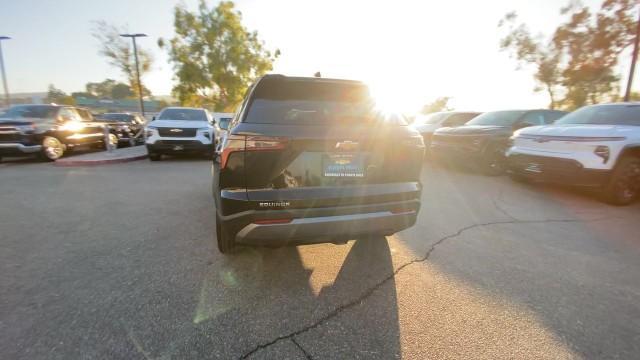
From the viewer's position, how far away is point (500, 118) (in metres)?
7.76

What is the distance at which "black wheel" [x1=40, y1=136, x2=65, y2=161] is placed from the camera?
356 inches

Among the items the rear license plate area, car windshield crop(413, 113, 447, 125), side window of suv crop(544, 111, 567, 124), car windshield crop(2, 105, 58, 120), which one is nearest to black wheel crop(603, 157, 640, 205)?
side window of suv crop(544, 111, 567, 124)

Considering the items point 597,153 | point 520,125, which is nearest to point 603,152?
point 597,153

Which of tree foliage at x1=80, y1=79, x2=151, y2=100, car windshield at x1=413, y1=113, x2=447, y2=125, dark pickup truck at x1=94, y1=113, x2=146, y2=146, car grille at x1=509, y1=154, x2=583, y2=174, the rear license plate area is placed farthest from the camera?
tree foliage at x1=80, y1=79, x2=151, y2=100

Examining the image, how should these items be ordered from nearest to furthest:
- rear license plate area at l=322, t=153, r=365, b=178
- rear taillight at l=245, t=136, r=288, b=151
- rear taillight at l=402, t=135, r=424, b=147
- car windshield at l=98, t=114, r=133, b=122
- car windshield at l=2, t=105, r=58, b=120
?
rear taillight at l=245, t=136, r=288, b=151
rear license plate area at l=322, t=153, r=365, b=178
rear taillight at l=402, t=135, r=424, b=147
car windshield at l=2, t=105, r=58, b=120
car windshield at l=98, t=114, r=133, b=122

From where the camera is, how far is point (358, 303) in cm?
229

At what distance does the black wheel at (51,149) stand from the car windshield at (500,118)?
12613mm

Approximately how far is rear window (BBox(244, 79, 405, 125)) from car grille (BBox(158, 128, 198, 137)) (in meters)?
6.94

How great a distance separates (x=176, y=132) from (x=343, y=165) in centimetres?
793

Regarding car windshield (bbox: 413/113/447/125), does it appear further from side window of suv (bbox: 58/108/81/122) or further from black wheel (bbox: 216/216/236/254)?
side window of suv (bbox: 58/108/81/122)

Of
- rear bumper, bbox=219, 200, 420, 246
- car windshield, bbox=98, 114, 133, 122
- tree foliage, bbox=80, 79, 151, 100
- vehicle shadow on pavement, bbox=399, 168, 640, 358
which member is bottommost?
vehicle shadow on pavement, bbox=399, 168, 640, 358

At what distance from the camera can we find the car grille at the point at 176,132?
869 cm

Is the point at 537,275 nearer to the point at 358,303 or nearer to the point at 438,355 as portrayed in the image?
the point at 438,355

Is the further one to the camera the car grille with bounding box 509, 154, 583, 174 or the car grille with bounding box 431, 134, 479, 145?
the car grille with bounding box 431, 134, 479, 145
